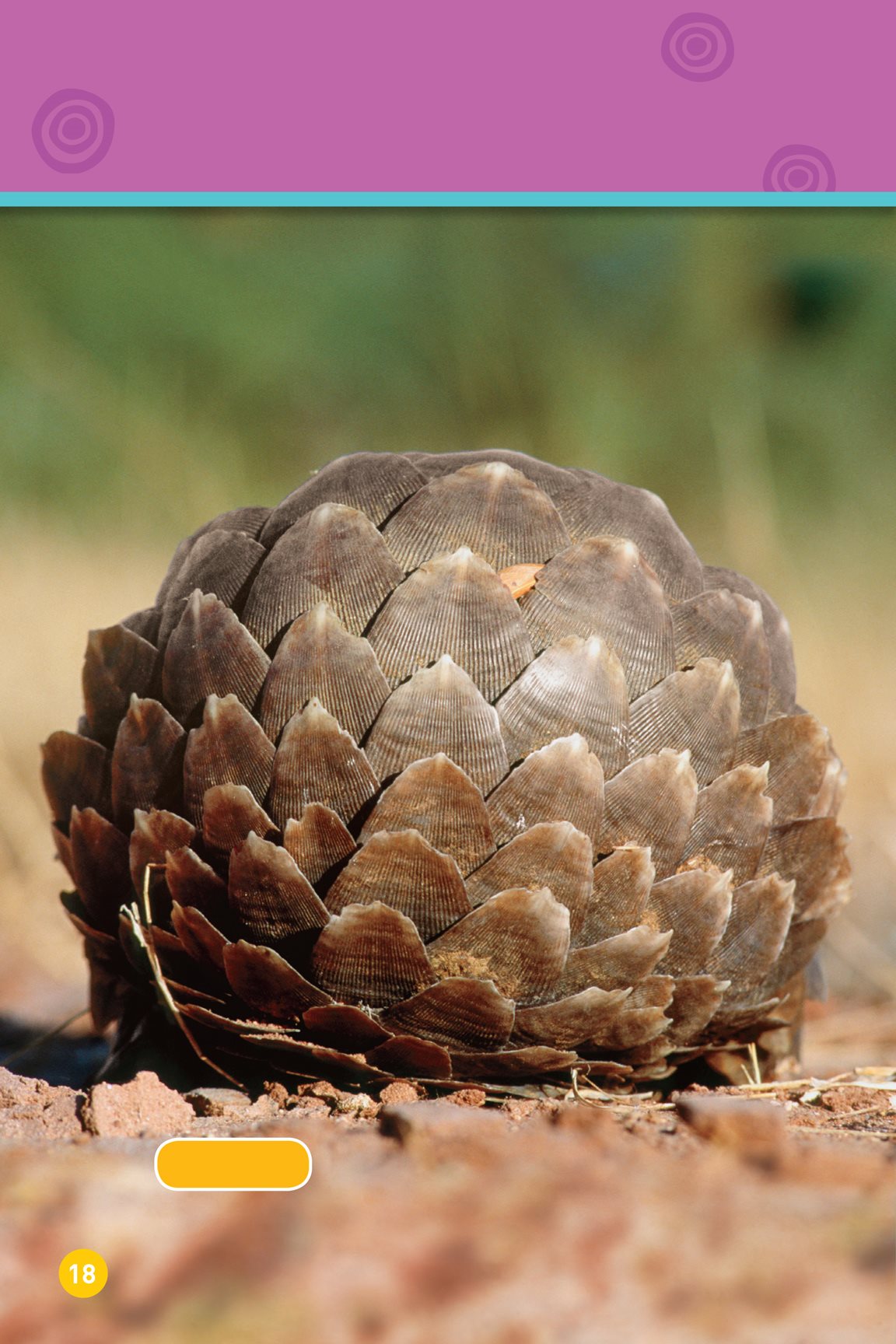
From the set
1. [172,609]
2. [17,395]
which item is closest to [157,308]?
[17,395]

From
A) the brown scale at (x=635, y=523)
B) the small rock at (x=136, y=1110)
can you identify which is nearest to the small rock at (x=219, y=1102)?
the small rock at (x=136, y=1110)

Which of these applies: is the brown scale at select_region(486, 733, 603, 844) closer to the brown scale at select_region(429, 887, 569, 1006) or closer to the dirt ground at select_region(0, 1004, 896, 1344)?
the brown scale at select_region(429, 887, 569, 1006)

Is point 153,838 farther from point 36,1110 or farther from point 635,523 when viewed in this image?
point 635,523

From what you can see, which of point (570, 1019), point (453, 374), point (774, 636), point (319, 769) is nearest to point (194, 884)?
point (319, 769)

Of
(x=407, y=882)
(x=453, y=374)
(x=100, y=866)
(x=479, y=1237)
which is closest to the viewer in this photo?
(x=479, y=1237)

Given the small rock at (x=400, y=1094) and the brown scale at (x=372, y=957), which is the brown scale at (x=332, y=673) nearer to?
the brown scale at (x=372, y=957)
